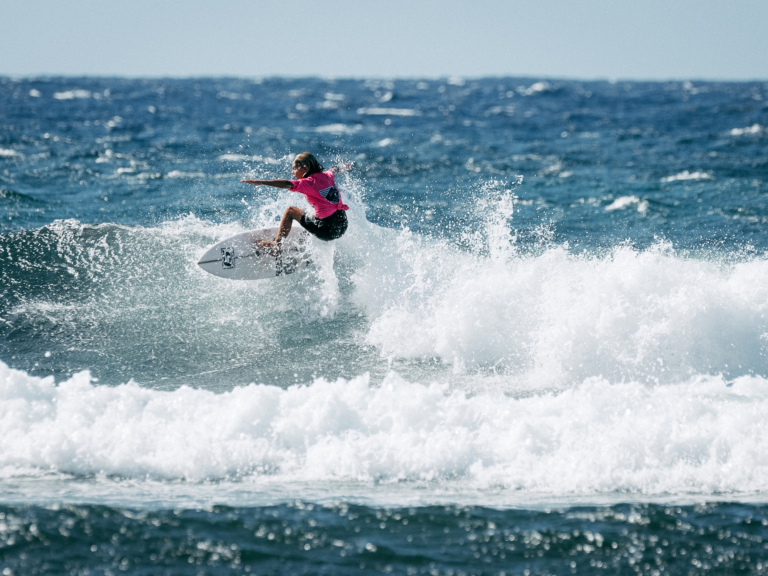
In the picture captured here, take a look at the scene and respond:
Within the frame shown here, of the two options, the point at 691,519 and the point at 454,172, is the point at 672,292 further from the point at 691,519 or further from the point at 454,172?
the point at 454,172

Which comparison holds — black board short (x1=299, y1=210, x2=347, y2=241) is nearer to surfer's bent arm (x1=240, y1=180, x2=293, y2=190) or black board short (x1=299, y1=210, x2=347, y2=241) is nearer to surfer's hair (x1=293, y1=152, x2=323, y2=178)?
surfer's hair (x1=293, y1=152, x2=323, y2=178)

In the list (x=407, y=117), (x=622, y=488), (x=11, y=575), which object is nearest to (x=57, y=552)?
(x=11, y=575)

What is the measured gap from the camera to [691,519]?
456cm

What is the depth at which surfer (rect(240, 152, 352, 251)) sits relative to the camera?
8.02m

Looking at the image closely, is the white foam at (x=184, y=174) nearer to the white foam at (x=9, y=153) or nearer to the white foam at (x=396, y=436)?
the white foam at (x=9, y=153)

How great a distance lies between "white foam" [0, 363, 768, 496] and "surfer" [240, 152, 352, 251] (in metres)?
2.88

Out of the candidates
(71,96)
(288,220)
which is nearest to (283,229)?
(288,220)

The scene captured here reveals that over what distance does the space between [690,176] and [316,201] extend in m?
13.1

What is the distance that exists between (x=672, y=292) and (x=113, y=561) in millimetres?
6134

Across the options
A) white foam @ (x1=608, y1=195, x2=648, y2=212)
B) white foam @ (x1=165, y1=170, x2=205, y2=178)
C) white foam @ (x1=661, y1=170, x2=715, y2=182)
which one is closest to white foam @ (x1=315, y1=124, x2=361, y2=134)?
white foam @ (x1=165, y1=170, x2=205, y2=178)

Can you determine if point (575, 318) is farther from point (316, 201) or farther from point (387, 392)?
point (316, 201)

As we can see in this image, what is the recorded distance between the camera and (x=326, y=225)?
8.55 meters

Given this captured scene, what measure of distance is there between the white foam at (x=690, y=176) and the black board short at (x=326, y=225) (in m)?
11.8

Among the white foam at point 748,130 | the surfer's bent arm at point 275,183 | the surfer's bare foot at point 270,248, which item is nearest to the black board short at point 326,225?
the surfer's bare foot at point 270,248
